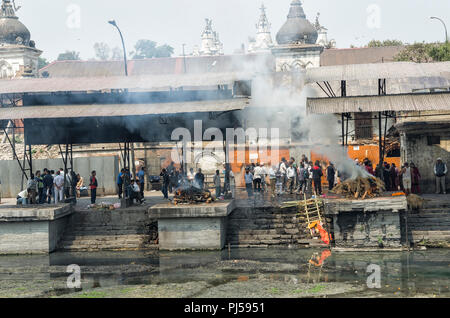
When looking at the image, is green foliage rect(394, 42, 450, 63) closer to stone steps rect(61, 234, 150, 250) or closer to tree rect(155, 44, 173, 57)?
stone steps rect(61, 234, 150, 250)

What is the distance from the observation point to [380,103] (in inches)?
840

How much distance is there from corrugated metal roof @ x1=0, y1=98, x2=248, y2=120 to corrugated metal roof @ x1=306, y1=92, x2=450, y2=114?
112 inches

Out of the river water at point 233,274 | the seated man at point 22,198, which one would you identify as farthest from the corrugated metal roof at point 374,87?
the river water at point 233,274

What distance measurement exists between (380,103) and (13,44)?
42082mm

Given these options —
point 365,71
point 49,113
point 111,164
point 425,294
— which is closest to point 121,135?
point 49,113

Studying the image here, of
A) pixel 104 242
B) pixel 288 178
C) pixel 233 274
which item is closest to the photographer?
pixel 233 274

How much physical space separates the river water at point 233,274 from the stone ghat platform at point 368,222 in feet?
1.91

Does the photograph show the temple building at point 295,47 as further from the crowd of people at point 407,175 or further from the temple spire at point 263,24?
the temple spire at point 263,24

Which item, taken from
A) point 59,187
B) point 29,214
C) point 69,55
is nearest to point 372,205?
point 29,214

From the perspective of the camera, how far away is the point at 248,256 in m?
18.1

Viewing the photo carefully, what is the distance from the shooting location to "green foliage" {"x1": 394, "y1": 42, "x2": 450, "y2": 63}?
43875 millimetres

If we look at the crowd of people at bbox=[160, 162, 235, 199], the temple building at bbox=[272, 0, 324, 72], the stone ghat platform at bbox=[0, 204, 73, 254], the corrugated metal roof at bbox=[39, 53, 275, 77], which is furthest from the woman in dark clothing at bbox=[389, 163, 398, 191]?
the corrugated metal roof at bbox=[39, 53, 275, 77]

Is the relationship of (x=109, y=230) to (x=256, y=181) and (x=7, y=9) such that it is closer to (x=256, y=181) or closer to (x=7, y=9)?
(x=256, y=181)

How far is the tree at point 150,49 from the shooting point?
12394 centimetres
